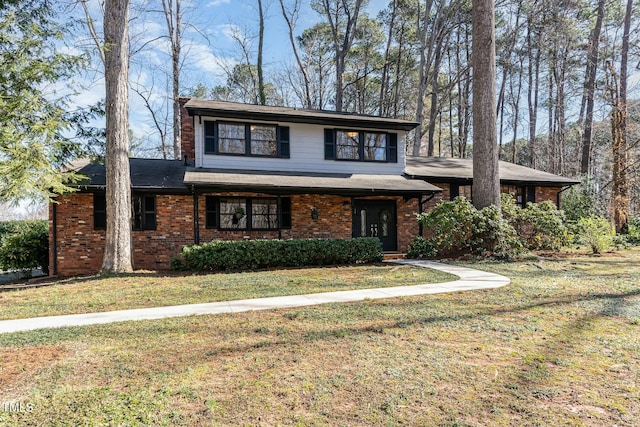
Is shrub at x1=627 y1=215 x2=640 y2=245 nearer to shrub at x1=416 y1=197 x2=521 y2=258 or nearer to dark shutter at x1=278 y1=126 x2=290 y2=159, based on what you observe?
shrub at x1=416 y1=197 x2=521 y2=258

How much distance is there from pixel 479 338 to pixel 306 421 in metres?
2.51

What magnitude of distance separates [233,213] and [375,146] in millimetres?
6131

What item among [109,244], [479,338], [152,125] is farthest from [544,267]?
[152,125]

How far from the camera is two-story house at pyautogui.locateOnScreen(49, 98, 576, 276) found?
10.9m

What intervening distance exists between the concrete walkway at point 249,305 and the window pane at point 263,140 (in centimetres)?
740

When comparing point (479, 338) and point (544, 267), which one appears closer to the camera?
point (479, 338)

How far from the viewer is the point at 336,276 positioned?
8.45m

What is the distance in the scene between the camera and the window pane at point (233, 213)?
1216cm

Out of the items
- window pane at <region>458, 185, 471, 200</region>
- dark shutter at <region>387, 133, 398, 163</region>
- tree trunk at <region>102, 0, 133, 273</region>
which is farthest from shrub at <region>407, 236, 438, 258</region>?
tree trunk at <region>102, 0, 133, 273</region>

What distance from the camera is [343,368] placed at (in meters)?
3.30

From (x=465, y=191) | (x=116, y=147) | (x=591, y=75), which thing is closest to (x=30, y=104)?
(x=116, y=147)

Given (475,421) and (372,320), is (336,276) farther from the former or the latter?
(475,421)

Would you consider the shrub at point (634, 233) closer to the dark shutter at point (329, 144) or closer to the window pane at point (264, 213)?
the dark shutter at point (329, 144)

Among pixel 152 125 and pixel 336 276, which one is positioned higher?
pixel 152 125
